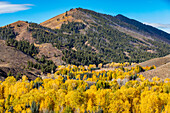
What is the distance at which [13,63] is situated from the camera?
166 metres

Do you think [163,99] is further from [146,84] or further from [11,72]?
[11,72]

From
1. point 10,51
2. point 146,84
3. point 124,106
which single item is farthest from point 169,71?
point 10,51

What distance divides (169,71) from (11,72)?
121m

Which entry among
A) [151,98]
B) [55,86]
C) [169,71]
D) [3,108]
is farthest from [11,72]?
[169,71]

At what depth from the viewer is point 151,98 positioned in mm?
77562

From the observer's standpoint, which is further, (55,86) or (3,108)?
(55,86)

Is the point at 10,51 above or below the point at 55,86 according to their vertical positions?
above

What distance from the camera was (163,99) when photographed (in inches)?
3243

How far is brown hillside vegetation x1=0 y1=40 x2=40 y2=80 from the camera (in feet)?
479

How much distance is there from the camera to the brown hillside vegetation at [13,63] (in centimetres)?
14588

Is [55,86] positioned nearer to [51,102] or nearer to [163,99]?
[51,102]

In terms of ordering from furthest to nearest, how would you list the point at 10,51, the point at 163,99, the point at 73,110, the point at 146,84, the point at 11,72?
the point at 10,51, the point at 11,72, the point at 146,84, the point at 163,99, the point at 73,110

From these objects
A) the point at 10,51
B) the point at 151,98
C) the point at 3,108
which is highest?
the point at 10,51

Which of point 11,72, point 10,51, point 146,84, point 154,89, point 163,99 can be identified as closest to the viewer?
point 163,99
